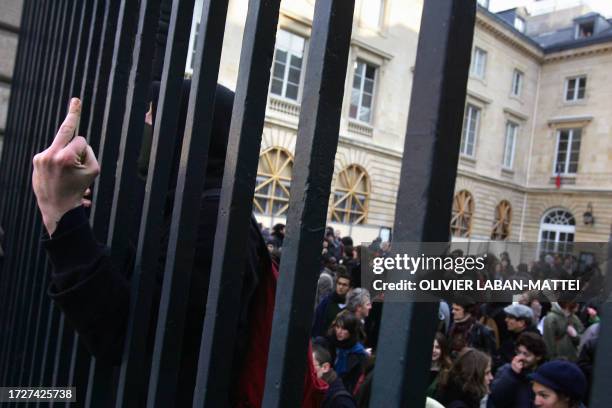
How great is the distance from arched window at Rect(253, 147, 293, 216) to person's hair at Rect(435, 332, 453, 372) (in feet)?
41.0

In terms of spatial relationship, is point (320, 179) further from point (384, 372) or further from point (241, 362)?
point (241, 362)

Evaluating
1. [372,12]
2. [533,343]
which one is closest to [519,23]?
[372,12]

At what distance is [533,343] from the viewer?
4.15m

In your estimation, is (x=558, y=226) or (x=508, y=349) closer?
(x=508, y=349)

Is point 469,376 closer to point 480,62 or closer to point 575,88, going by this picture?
point 480,62

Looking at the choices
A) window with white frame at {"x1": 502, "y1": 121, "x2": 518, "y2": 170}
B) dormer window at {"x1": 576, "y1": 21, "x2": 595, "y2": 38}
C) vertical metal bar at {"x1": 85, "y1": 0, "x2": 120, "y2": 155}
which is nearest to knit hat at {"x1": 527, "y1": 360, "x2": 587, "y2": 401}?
vertical metal bar at {"x1": 85, "y1": 0, "x2": 120, "y2": 155}

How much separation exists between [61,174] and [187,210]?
30 cm

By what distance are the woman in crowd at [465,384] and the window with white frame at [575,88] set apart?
2589cm

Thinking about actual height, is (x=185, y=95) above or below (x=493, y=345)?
above

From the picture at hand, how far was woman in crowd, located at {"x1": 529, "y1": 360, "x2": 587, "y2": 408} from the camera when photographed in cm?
307

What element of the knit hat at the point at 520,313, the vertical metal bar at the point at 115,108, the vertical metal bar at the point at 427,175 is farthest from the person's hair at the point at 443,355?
the vertical metal bar at the point at 427,175

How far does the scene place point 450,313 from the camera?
5586mm

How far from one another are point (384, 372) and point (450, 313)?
5.28 metres

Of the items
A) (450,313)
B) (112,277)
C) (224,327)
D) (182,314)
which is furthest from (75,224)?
(450,313)
